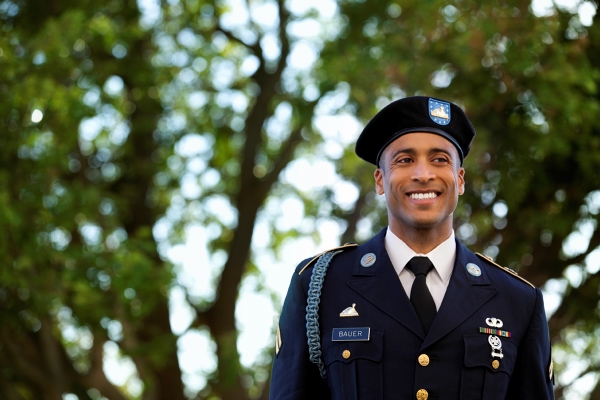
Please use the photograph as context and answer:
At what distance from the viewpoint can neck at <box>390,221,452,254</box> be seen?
2.84m

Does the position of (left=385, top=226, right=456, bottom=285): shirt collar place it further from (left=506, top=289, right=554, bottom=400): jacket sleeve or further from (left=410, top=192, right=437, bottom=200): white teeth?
(left=506, top=289, right=554, bottom=400): jacket sleeve

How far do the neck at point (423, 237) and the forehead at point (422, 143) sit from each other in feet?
0.79

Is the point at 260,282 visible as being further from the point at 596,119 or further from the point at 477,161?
the point at 596,119

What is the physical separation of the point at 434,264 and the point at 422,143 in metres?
0.38

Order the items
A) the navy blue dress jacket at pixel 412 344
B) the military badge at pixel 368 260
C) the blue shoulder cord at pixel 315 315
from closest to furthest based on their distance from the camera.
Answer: the navy blue dress jacket at pixel 412 344 → the blue shoulder cord at pixel 315 315 → the military badge at pixel 368 260

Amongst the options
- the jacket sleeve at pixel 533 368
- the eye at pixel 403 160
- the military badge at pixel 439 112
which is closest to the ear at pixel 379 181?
the eye at pixel 403 160

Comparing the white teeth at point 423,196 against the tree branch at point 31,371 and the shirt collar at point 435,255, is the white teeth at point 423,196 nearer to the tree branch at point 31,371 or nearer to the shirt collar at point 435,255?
the shirt collar at point 435,255

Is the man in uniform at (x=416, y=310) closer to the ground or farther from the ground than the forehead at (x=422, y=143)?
closer to the ground

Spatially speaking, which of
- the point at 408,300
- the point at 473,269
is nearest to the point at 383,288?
the point at 408,300

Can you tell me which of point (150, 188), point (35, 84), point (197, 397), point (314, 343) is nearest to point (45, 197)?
point (35, 84)

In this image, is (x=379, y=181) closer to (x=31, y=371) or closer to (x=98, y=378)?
(x=31, y=371)

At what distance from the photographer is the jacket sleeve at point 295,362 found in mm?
2793

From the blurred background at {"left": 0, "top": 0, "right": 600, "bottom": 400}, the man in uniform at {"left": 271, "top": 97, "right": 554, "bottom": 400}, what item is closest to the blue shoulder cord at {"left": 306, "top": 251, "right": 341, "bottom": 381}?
the man in uniform at {"left": 271, "top": 97, "right": 554, "bottom": 400}

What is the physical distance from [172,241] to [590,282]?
5.32m
